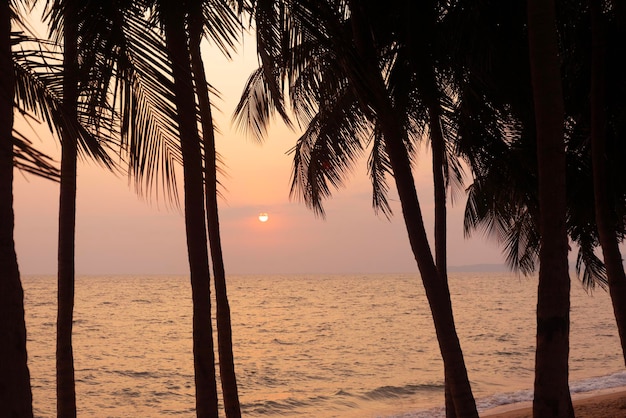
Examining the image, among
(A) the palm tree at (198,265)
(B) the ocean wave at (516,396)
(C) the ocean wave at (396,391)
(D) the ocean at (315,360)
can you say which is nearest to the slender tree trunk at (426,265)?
(A) the palm tree at (198,265)

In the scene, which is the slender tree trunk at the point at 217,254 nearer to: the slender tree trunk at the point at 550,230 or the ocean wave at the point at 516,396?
the slender tree trunk at the point at 550,230

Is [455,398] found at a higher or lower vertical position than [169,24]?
lower

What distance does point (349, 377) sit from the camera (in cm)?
2609

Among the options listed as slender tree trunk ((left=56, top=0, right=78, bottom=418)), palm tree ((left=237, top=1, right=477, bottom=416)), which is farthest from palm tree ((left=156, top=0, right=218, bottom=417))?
slender tree trunk ((left=56, top=0, right=78, bottom=418))

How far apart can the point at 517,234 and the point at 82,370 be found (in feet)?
63.2

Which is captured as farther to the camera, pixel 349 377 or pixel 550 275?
pixel 349 377

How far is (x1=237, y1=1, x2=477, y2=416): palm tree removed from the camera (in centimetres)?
605

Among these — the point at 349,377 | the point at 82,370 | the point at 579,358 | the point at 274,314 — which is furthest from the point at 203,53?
the point at 274,314

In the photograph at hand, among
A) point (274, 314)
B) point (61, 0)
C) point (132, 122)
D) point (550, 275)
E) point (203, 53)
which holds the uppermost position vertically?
point (203, 53)

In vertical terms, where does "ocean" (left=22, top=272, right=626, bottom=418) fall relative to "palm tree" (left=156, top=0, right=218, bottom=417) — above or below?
below

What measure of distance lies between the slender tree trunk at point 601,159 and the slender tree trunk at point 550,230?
247 cm

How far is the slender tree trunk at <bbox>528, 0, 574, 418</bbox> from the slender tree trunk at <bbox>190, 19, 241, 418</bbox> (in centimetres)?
411

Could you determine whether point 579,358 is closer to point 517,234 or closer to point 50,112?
point 517,234

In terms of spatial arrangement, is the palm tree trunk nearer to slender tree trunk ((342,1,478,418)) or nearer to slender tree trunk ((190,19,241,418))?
slender tree trunk ((342,1,478,418))
